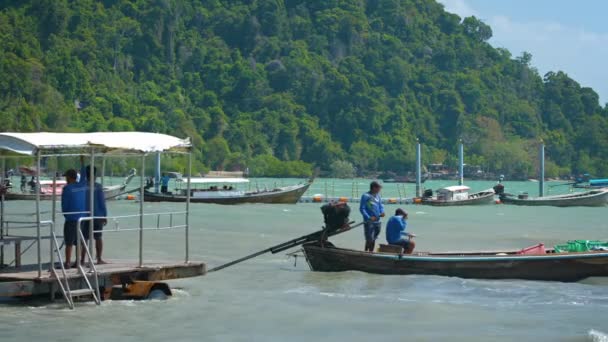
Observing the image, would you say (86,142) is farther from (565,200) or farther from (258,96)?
(258,96)

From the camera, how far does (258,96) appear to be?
175 m

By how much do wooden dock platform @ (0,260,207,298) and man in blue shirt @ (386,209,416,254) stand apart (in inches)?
192

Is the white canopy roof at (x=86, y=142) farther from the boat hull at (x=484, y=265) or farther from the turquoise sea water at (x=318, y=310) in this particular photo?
the boat hull at (x=484, y=265)

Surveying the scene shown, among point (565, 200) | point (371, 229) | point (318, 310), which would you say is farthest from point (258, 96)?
point (318, 310)

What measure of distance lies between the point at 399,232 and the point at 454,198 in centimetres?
4488

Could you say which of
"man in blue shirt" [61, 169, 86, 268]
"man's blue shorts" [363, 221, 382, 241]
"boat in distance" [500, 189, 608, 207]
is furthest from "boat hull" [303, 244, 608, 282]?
"boat in distance" [500, 189, 608, 207]

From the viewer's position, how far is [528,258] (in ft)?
69.7

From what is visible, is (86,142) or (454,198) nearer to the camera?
(86,142)

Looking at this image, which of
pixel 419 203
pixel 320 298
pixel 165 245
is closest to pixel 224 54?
pixel 419 203

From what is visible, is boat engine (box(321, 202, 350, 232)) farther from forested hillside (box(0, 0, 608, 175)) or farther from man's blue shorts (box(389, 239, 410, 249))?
forested hillside (box(0, 0, 608, 175))

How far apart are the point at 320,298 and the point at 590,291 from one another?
17.1 ft

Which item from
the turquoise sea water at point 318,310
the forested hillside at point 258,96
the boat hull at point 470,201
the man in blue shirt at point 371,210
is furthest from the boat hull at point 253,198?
the forested hillside at point 258,96

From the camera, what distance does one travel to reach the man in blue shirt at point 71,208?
56.1 feet

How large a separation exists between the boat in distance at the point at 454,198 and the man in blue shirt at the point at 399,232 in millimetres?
43582
